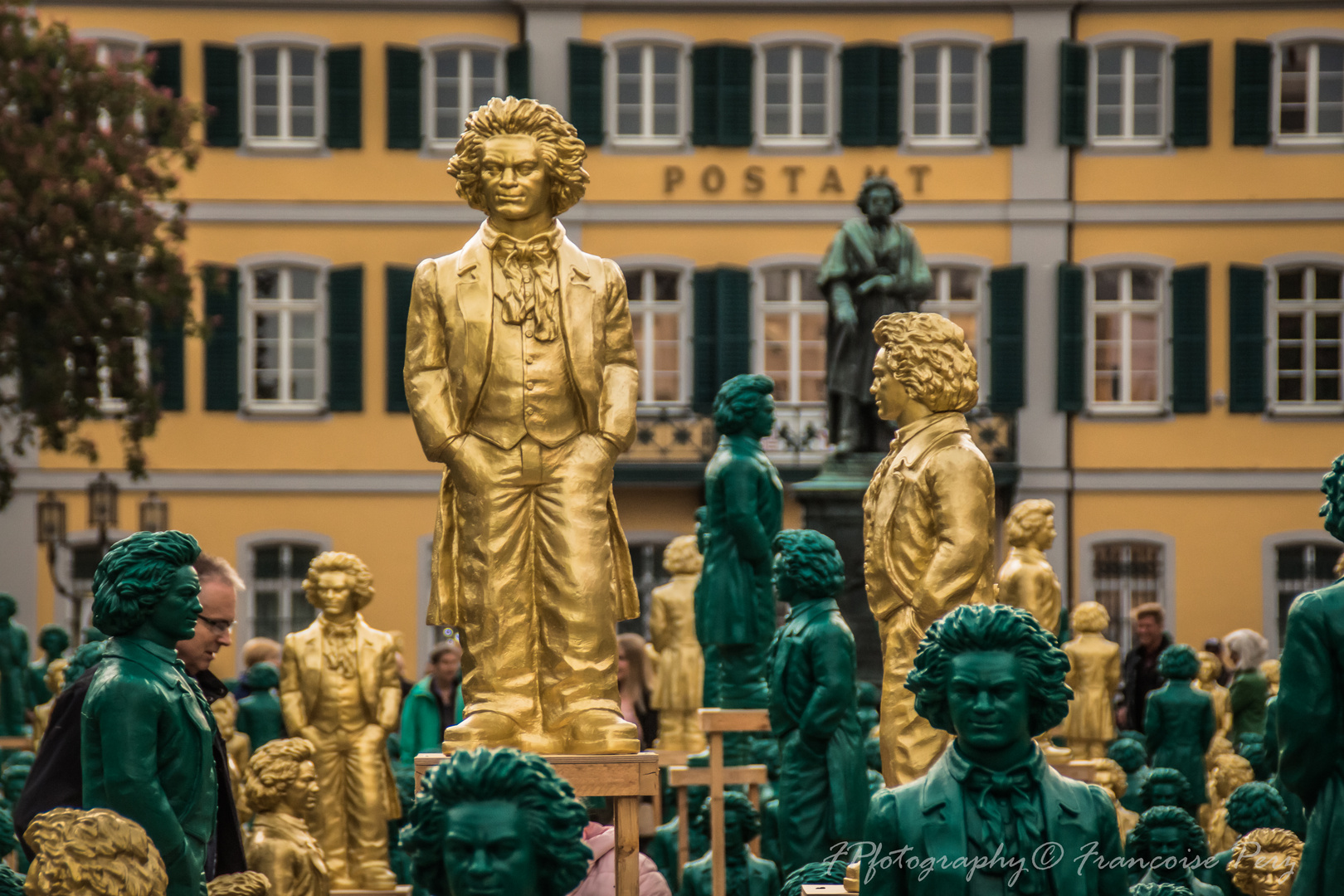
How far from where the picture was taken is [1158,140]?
26547 mm

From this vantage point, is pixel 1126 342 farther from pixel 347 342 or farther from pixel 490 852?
pixel 490 852

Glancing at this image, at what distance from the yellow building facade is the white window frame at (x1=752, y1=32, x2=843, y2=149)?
0.12 ft

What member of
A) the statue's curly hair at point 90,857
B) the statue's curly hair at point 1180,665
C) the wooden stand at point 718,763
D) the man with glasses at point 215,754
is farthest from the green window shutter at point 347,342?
the statue's curly hair at point 90,857

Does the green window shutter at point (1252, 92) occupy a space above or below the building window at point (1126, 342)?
above

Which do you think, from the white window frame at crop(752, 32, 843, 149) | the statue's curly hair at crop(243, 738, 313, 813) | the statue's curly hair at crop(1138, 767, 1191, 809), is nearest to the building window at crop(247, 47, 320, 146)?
the white window frame at crop(752, 32, 843, 149)

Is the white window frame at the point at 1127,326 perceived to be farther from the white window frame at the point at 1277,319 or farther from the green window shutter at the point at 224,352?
the green window shutter at the point at 224,352

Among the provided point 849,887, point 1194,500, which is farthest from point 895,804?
point 1194,500

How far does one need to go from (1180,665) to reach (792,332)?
15962mm

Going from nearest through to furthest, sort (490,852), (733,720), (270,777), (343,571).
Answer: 1. (490,852)
2. (270,777)
3. (733,720)
4. (343,571)

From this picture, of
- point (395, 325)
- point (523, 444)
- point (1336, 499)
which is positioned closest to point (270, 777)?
point (523, 444)

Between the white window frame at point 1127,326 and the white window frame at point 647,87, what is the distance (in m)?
5.54

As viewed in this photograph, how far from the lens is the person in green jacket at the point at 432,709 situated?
39.2 feet

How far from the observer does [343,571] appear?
9.62 meters

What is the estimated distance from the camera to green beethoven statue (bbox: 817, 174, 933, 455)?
13.3 metres
